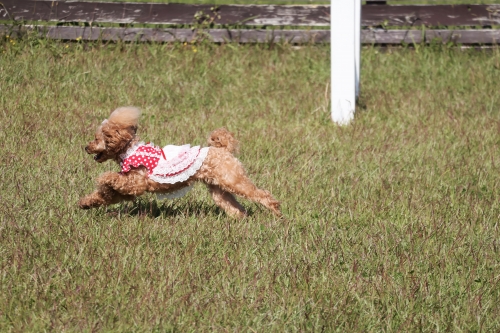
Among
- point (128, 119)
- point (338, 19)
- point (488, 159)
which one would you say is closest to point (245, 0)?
point (338, 19)

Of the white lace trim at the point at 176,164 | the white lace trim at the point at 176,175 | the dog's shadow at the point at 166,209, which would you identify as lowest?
the dog's shadow at the point at 166,209

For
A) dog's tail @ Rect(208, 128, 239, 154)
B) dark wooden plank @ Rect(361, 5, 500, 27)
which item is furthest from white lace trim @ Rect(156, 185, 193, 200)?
dark wooden plank @ Rect(361, 5, 500, 27)

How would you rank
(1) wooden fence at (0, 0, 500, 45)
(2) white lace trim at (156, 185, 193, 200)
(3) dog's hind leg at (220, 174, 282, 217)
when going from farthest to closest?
1. (1) wooden fence at (0, 0, 500, 45)
2. (2) white lace trim at (156, 185, 193, 200)
3. (3) dog's hind leg at (220, 174, 282, 217)

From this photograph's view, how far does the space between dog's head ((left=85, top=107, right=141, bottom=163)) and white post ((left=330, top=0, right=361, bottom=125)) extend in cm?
346

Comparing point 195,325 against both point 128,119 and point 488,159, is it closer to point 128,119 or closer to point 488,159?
point 128,119

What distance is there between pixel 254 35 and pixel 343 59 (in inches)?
95.2

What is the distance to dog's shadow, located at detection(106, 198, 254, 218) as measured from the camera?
5547 millimetres

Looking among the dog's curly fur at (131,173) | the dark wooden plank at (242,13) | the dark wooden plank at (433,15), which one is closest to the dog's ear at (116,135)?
the dog's curly fur at (131,173)

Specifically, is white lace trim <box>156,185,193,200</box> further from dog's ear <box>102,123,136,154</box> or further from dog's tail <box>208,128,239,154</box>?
dog's ear <box>102,123,136,154</box>

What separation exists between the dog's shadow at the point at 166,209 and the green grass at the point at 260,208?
1.0 inches

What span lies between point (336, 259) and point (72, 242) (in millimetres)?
1607

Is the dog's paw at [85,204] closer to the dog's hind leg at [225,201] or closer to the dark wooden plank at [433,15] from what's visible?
the dog's hind leg at [225,201]

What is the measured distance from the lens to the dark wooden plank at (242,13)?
9945 mm

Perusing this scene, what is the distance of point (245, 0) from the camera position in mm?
15109
